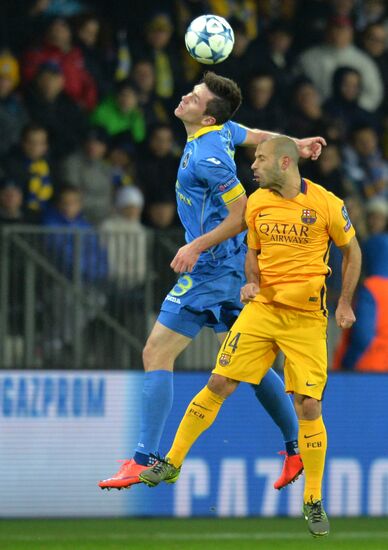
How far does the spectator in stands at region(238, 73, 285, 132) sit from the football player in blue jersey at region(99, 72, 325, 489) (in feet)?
→ 14.7

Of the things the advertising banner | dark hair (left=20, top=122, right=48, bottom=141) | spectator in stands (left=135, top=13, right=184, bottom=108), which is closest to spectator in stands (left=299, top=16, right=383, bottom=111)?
spectator in stands (left=135, top=13, right=184, bottom=108)

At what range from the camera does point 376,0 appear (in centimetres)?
1551

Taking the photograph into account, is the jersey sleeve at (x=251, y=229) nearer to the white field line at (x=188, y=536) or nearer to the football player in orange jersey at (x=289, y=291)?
the football player in orange jersey at (x=289, y=291)

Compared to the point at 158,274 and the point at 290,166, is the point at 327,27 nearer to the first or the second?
the point at 158,274

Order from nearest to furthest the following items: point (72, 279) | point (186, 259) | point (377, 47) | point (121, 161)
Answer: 1. point (186, 259)
2. point (72, 279)
3. point (121, 161)
4. point (377, 47)

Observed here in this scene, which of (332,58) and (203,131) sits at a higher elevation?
(332,58)

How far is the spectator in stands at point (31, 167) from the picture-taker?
1191cm

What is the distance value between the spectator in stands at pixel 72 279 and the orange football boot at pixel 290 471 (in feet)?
→ 9.44

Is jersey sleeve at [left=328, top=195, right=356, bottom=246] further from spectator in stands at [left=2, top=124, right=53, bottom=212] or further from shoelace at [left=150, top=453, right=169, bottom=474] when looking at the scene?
spectator in stands at [left=2, top=124, right=53, bottom=212]

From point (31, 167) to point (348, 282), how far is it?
430 centimetres

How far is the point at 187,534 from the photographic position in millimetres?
10719

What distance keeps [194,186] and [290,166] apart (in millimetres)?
576

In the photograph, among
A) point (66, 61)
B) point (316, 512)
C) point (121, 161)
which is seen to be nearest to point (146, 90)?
point (66, 61)

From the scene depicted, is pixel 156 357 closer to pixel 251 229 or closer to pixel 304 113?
pixel 251 229
